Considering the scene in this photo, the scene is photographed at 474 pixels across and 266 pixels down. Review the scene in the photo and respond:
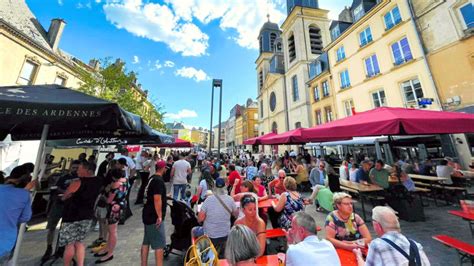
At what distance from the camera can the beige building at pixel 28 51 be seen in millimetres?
12148

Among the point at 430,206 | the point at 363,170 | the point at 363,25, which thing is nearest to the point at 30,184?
the point at 363,170

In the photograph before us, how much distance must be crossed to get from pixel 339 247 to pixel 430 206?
6.95 meters

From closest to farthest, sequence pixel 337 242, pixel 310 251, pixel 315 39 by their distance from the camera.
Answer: pixel 310 251
pixel 337 242
pixel 315 39

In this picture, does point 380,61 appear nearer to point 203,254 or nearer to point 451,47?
point 451,47

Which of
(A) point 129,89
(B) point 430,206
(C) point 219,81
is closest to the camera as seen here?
(B) point 430,206

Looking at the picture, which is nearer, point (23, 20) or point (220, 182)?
point (220, 182)

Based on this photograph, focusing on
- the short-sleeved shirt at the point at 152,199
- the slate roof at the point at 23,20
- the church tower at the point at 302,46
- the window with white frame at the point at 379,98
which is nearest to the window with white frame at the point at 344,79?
the window with white frame at the point at 379,98

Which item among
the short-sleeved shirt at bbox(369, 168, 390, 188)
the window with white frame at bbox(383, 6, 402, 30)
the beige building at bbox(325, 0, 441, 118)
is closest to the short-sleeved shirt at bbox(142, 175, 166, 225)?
the short-sleeved shirt at bbox(369, 168, 390, 188)

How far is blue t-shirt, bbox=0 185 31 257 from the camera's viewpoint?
7.29ft

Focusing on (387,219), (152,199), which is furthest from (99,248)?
(387,219)

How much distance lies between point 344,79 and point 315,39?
1260cm

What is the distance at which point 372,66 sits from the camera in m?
14.8

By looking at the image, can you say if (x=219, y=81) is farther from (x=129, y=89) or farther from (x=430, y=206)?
(x=430, y=206)

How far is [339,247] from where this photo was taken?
2531mm
